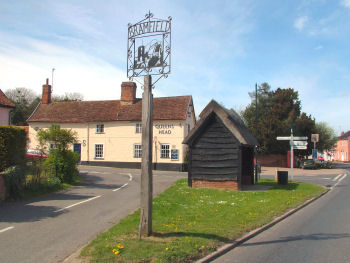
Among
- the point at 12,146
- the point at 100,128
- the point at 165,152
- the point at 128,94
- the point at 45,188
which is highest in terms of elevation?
the point at 128,94

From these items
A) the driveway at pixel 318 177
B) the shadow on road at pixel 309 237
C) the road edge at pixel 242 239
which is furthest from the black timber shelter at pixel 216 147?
the driveway at pixel 318 177

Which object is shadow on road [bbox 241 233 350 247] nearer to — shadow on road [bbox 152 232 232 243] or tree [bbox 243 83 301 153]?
shadow on road [bbox 152 232 232 243]

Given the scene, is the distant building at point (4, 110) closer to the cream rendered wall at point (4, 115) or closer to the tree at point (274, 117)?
the cream rendered wall at point (4, 115)

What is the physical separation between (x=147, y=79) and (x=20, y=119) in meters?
61.7

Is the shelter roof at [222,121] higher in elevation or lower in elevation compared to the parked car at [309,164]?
higher

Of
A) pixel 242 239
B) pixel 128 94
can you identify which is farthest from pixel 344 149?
pixel 242 239

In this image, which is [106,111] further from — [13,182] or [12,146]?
[13,182]

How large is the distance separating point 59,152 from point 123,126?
17.9 meters

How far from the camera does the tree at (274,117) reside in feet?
157

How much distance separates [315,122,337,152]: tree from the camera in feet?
176

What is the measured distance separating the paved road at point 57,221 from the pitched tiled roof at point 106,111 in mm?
19751

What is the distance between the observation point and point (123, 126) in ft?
117

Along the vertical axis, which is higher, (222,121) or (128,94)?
(128,94)

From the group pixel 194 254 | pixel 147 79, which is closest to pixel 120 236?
pixel 194 254
